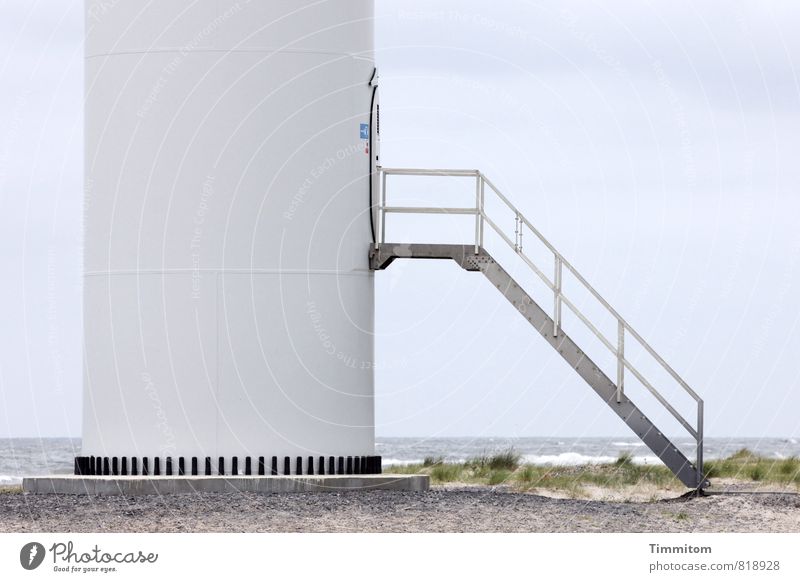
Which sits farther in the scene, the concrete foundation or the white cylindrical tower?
the white cylindrical tower

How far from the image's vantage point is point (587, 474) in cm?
3152

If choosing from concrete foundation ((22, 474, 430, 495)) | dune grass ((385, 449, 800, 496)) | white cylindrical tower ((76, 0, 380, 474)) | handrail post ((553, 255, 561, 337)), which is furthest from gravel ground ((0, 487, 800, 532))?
dune grass ((385, 449, 800, 496))

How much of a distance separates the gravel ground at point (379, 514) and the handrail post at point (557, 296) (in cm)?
240

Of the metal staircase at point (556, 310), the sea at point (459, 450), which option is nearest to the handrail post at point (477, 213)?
the metal staircase at point (556, 310)

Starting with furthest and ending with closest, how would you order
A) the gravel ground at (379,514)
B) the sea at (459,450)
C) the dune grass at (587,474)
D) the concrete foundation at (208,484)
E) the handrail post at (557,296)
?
the sea at (459,450) → the dune grass at (587,474) → the handrail post at (557,296) → the concrete foundation at (208,484) → the gravel ground at (379,514)

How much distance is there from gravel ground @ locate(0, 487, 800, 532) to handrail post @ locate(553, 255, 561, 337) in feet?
7.87

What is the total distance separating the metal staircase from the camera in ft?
76.9

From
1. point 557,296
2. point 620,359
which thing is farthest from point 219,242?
point 620,359

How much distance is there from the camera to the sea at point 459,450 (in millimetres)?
53594

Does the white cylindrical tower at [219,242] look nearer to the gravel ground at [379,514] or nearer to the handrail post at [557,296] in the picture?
the gravel ground at [379,514]

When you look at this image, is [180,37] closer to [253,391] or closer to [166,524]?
[253,391]

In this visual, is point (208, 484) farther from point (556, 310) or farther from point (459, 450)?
point (459, 450)

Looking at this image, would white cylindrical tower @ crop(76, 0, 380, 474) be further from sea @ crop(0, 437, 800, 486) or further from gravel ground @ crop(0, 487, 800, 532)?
sea @ crop(0, 437, 800, 486)

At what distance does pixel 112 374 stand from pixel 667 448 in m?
7.59
